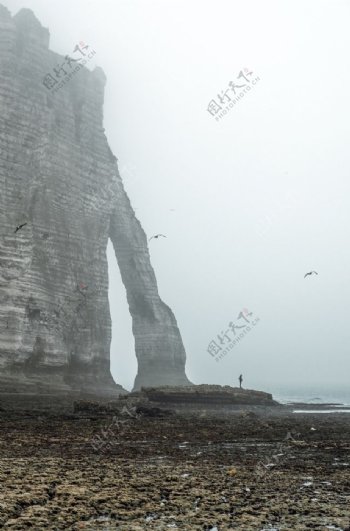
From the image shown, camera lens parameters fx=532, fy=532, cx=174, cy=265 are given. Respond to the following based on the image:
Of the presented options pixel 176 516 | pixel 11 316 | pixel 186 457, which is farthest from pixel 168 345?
pixel 176 516

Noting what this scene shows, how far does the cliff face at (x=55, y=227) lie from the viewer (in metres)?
53.4

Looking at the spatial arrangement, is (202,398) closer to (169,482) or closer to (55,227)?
(55,227)

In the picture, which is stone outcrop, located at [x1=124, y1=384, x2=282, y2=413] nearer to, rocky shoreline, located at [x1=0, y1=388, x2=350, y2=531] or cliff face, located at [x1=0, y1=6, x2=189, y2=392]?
cliff face, located at [x1=0, y1=6, x2=189, y2=392]

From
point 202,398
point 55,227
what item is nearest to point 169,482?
point 202,398

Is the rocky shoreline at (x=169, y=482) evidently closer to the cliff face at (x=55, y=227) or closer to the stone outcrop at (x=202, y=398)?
the cliff face at (x=55, y=227)

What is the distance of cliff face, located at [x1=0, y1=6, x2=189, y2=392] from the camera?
53.4 metres

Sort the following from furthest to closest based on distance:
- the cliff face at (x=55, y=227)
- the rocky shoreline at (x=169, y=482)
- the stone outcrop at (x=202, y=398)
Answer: the stone outcrop at (x=202, y=398) → the cliff face at (x=55, y=227) → the rocky shoreline at (x=169, y=482)

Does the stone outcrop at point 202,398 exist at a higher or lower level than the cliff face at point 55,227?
lower

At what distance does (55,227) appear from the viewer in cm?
6300

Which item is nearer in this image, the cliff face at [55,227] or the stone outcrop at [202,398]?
the cliff face at [55,227]

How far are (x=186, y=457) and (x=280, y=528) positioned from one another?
7371mm

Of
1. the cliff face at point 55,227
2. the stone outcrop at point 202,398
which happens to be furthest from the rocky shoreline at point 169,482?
→ the stone outcrop at point 202,398

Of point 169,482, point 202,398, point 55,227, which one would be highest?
point 55,227

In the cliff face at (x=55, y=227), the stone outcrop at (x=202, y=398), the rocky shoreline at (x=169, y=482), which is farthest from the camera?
the stone outcrop at (x=202, y=398)
